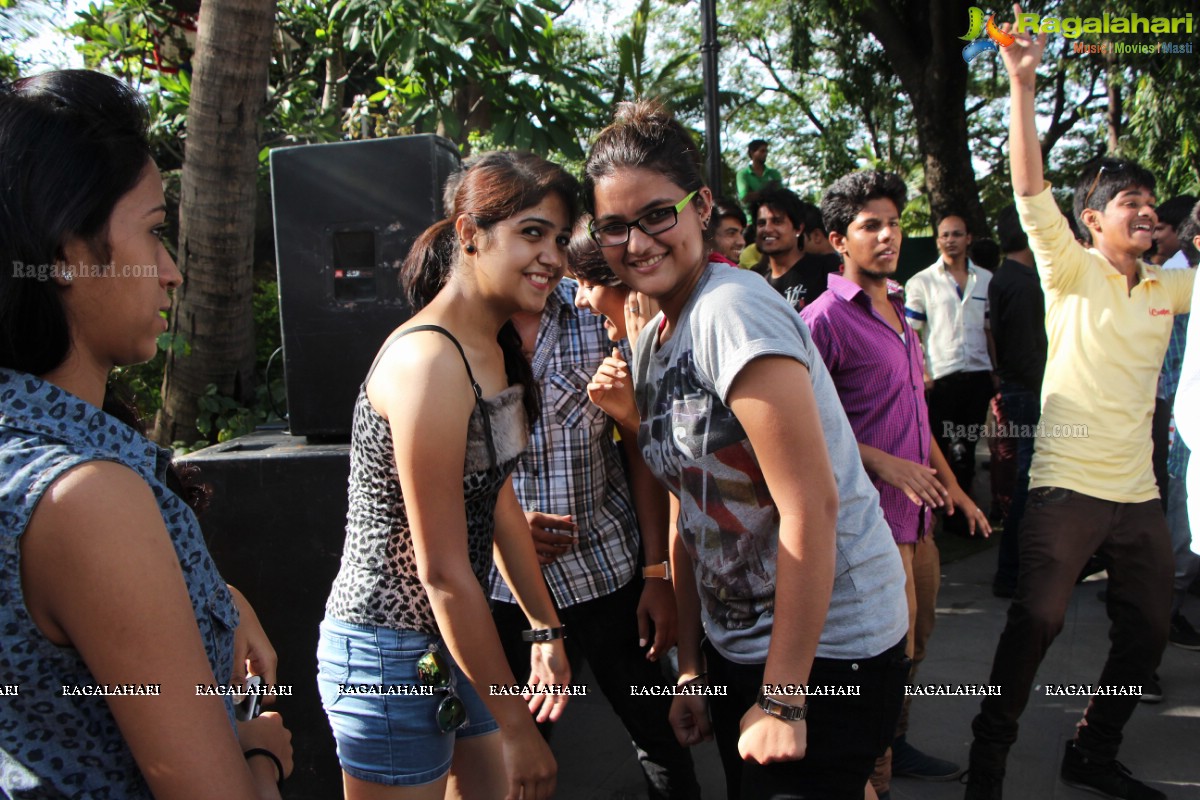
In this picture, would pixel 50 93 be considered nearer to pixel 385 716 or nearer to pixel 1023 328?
pixel 385 716

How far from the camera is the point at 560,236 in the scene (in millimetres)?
2207

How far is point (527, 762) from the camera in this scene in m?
1.91

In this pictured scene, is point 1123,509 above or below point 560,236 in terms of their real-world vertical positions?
below

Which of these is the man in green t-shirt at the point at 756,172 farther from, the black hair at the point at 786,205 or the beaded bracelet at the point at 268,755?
the beaded bracelet at the point at 268,755

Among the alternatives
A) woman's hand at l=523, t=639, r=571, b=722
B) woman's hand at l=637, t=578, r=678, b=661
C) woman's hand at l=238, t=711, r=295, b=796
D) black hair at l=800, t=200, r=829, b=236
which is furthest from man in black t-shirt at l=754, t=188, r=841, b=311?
woman's hand at l=238, t=711, r=295, b=796

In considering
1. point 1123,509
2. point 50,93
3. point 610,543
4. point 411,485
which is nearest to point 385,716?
point 411,485

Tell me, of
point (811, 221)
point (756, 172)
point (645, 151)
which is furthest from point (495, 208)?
point (756, 172)

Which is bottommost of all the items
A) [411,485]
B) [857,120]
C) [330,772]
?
[330,772]

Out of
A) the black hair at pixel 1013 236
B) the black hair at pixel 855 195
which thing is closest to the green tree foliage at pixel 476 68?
the black hair at pixel 1013 236

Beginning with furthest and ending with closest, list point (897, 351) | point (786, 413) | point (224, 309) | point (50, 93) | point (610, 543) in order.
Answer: point (224, 309)
point (897, 351)
point (610, 543)
point (786, 413)
point (50, 93)

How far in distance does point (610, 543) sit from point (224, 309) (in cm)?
288

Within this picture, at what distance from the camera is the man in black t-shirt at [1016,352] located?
541cm

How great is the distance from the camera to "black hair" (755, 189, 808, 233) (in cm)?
520

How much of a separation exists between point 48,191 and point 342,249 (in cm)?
208
